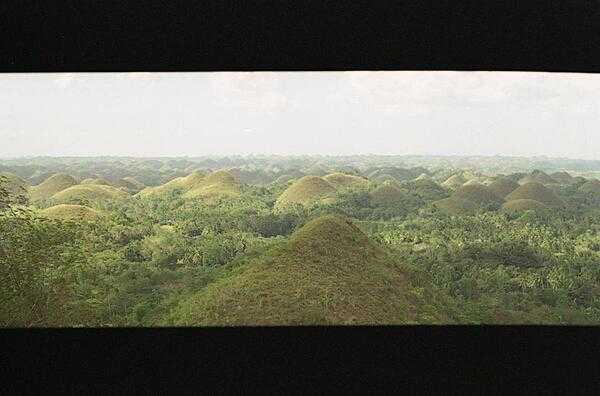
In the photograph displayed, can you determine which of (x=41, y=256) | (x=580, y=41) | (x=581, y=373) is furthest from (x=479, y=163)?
(x=41, y=256)

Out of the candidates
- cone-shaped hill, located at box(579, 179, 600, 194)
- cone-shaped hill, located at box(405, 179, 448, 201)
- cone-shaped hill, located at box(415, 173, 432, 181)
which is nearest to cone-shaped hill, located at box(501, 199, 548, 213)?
cone-shaped hill, located at box(579, 179, 600, 194)

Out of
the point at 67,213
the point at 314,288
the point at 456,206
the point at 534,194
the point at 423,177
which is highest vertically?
the point at 423,177

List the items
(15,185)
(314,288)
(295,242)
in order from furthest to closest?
(15,185), (295,242), (314,288)

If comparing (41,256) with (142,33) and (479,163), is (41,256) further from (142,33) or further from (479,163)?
(479,163)

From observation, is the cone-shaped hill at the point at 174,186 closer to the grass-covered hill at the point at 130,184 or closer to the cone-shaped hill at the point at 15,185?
the grass-covered hill at the point at 130,184

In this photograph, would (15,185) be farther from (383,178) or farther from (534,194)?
(534,194)

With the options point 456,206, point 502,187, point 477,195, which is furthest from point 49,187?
point 502,187
